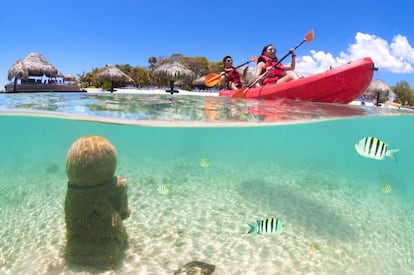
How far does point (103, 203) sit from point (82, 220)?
0.46 meters

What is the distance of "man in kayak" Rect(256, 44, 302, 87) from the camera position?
429 inches

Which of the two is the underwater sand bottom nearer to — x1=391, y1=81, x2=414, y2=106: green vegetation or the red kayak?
the red kayak

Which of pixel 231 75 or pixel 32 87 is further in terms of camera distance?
pixel 32 87

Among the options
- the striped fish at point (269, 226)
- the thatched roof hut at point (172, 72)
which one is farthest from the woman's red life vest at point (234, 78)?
the thatched roof hut at point (172, 72)

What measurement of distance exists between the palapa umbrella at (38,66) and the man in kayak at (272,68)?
22.6m

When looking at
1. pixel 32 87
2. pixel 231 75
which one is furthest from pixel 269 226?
pixel 32 87

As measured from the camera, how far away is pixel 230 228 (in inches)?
279

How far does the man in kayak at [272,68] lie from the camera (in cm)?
1090

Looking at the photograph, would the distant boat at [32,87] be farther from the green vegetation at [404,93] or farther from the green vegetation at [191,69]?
the green vegetation at [404,93]

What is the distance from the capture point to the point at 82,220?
479 cm

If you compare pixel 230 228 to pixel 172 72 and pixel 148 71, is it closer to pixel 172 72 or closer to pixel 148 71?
pixel 172 72

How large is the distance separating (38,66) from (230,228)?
26.6m

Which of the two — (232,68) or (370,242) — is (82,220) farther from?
(232,68)

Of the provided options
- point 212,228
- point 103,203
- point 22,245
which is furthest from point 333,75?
point 22,245
